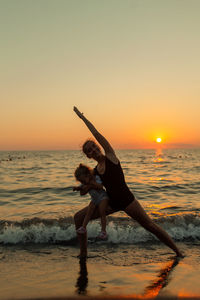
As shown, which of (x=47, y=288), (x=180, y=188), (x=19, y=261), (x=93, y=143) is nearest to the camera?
(x=47, y=288)

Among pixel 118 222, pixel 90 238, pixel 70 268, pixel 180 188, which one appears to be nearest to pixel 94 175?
pixel 70 268

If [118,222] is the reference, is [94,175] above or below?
above

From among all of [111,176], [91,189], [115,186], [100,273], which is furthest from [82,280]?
[111,176]

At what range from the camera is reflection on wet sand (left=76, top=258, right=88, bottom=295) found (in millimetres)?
3955

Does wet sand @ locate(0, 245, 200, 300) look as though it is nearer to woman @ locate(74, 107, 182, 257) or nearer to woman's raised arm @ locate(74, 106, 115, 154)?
woman @ locate(74, 107, 182, 257)

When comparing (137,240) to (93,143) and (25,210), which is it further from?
(25,210)

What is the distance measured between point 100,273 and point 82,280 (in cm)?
39

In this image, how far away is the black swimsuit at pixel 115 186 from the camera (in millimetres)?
4688

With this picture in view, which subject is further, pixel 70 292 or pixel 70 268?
pixel 70 268

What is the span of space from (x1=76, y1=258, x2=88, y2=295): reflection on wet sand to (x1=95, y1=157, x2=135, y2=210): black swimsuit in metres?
1.18

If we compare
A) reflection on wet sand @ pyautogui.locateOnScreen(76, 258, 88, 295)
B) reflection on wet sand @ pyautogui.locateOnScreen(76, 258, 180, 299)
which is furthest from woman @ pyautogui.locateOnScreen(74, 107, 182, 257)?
reflection on wet sand @ pyautogui.locateOnScreen(76, 258, 180, 299)

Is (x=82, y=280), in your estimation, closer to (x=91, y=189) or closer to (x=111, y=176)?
(x=91, y=189)

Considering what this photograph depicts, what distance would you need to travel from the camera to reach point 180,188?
1598cm

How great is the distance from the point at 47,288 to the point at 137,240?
133 inches
